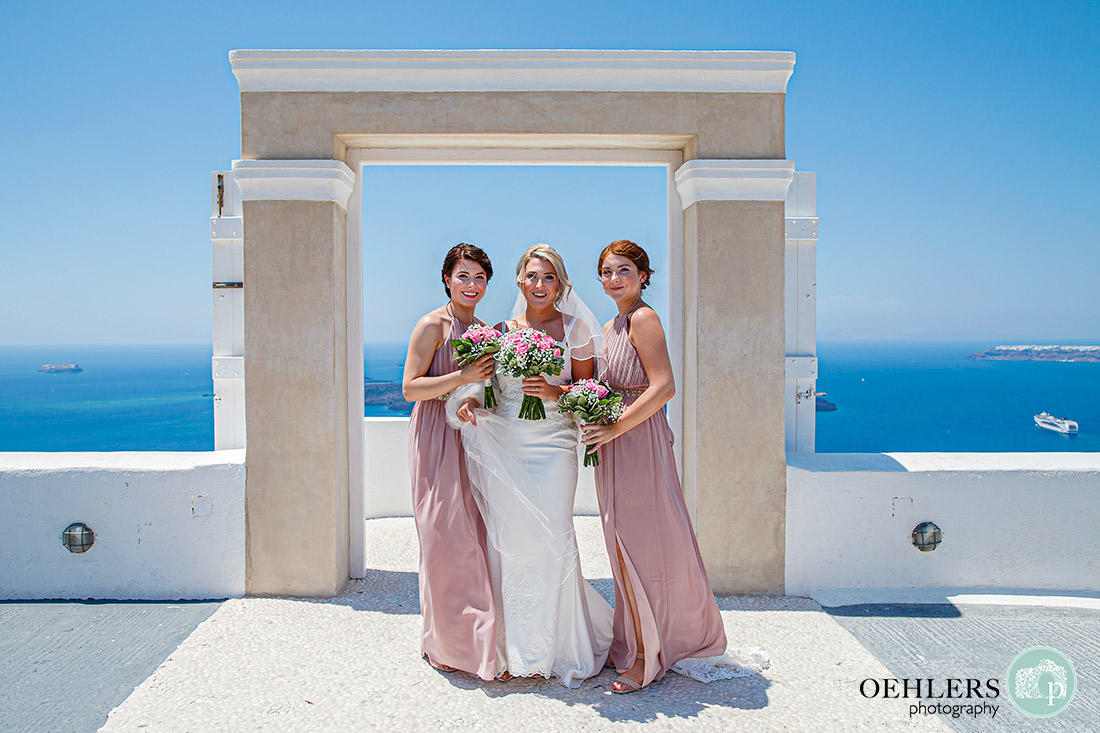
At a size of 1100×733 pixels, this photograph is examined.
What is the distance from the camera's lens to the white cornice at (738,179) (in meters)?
4.21

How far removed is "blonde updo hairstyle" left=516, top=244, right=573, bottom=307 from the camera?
10.8ft

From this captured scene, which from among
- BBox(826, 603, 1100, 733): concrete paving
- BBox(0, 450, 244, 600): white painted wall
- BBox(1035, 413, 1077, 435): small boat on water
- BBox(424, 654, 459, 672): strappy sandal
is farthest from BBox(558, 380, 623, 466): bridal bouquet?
BBox(1035, 413, 1077, 435): small boat on water

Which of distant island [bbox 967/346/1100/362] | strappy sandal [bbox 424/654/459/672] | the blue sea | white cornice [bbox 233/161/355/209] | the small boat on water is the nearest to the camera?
strappy sandal [bbox 424/654/459/672]

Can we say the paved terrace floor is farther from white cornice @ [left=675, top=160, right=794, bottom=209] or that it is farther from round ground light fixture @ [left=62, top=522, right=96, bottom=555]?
white cornice @ [left=675, top=160, right=794, bottom=209]

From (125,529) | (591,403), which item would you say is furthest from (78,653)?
(591,403)

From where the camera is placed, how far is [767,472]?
4.33m

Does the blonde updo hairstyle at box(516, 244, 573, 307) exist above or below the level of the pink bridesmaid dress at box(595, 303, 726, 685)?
above

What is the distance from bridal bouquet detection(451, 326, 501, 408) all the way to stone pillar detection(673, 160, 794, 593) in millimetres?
1607

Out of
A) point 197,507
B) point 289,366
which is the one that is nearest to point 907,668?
point 289,366

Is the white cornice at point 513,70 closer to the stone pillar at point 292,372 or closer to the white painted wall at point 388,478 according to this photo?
the stone pillar at point 292,372

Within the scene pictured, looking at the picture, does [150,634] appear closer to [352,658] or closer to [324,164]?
[352,658]

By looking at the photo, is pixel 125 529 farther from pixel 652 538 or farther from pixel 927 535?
pixel 927 535

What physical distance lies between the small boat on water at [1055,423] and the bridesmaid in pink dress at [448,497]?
168 ft

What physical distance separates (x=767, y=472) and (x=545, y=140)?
2.60 meters
